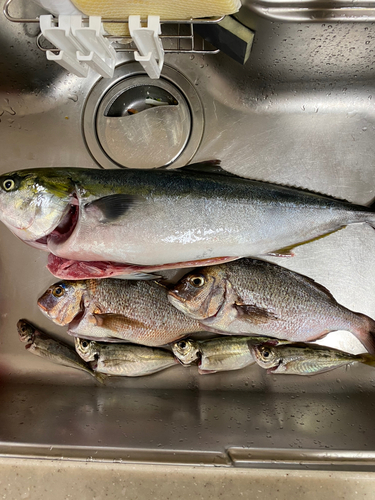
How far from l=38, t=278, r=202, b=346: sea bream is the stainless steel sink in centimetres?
23

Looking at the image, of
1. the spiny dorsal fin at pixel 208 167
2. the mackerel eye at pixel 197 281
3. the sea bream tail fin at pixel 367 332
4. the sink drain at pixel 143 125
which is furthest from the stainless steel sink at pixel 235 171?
the mackerel eye at pixel 197 281

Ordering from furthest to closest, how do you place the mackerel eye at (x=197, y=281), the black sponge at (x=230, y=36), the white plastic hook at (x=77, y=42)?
the mackerel eye at (x=197, y=281) → the black sponge at (x=230, y=36) → the white plastic hook at (x=77, y=42)

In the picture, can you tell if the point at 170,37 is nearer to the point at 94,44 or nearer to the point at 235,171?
the point at 94,44

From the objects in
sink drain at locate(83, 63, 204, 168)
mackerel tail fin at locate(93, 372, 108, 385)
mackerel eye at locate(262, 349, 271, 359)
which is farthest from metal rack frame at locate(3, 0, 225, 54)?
mackerel tail fin at locate(93, 372, 108, 385)

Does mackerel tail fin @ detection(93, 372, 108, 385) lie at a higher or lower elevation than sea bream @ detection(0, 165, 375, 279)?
lower

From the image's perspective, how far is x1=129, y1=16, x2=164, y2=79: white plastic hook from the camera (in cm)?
105

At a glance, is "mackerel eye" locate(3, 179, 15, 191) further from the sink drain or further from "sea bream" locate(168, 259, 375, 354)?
"sea bream" locate(168, 259, 375, 354)

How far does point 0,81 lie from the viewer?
1577 millimetres

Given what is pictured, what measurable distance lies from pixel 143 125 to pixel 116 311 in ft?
2.79

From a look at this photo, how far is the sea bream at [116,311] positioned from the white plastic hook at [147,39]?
2.78 feet

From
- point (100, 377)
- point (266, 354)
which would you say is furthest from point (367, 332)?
point (100, 377)

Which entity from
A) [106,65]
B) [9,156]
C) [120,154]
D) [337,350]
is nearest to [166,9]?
[106,65]

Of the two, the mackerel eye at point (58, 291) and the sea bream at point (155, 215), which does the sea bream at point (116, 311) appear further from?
the sea bream at point (155, 215)

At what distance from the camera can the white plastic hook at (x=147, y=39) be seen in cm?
105
